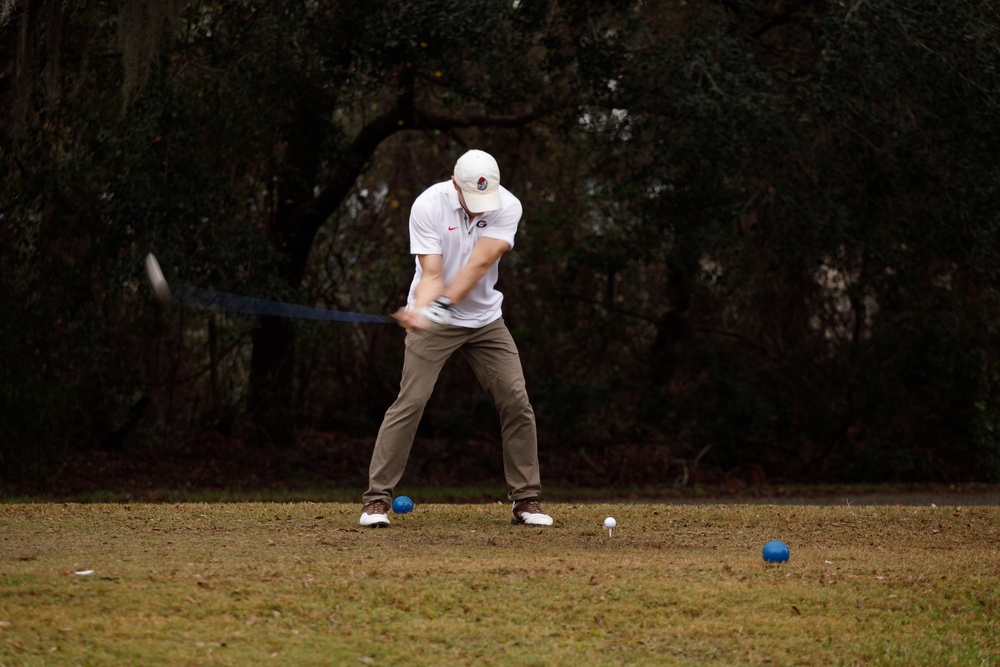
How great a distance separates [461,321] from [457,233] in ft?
1.72

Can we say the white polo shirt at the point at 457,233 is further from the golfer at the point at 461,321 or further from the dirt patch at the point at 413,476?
the dirt patch at the point at 413,476

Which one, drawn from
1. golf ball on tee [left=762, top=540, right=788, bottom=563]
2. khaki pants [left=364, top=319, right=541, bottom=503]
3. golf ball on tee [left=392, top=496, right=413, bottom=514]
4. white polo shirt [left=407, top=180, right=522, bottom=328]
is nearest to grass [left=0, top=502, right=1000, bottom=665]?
golf ball on tee [left=762, top=540, right=788, bottom=563]

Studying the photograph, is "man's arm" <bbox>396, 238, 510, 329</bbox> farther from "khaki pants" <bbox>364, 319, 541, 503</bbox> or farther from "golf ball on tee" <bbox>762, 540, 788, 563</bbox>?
"golf ball on tee" <bbox>762, 540, 788, 563</bbox>

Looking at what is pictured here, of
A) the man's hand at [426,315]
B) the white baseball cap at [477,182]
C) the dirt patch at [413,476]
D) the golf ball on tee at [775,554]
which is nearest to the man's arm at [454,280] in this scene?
the man's hand at [426,315]

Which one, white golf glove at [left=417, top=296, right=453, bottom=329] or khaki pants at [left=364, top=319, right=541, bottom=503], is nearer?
white golf glove at [left=417, top=296, right=453, bottom=329]

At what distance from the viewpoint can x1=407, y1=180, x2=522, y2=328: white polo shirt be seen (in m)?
6.51

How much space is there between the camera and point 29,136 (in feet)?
39.6

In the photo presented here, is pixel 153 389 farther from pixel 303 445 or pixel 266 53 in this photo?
pixel 266 53

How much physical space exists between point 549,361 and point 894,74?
7214mm

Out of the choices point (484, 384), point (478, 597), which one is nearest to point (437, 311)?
point (484, 384)

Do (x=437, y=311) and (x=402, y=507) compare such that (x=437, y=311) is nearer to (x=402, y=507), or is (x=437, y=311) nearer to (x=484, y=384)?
(x=484, y=384)

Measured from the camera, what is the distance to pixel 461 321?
22.0 ft

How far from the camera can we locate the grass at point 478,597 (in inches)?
Answer: 172

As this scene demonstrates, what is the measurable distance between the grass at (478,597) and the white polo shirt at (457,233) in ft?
4.41
